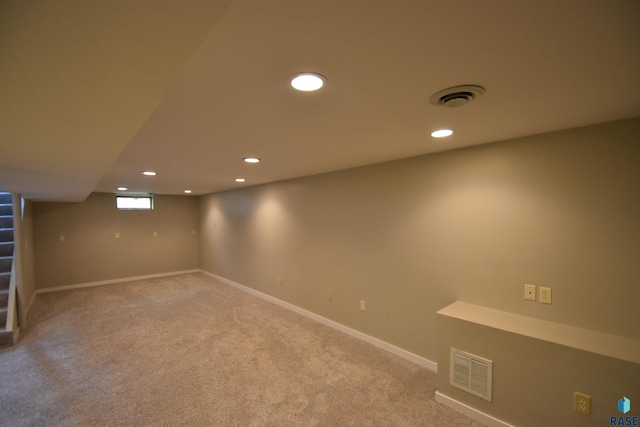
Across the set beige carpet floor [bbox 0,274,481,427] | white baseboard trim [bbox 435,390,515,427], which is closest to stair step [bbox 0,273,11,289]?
beige carpet floor [bbox 0,274,481,427]

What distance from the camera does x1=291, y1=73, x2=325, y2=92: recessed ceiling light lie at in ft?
3.83

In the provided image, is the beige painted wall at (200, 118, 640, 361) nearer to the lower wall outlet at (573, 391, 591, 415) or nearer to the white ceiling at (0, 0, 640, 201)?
the white ceiling at (0, 0, 640, 201)

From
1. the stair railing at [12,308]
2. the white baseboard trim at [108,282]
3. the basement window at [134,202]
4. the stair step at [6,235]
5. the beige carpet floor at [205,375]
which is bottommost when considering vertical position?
the white baseboard trim at [108,282]

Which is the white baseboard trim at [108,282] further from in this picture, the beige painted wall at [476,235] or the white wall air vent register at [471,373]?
the white wall air vent register at [471,373]

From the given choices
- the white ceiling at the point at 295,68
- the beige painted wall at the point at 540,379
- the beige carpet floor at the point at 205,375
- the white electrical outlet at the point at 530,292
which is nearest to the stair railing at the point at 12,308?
the beige carpet floor at the point at 205,375

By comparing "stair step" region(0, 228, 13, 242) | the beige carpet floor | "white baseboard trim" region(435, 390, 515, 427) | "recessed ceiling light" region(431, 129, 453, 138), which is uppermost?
"recessed ceiling light" region(431, 129, 453, 138)

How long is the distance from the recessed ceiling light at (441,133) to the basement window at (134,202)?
6906 mm

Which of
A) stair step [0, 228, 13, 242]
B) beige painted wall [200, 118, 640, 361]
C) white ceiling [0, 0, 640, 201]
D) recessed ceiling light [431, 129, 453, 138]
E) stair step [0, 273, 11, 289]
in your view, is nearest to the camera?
white ceiling [0, 0, 640, 201]

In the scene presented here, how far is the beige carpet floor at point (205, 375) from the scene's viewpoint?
211cm

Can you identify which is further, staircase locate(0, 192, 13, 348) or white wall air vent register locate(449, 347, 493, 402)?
staircase locate(0, 192, 13, 348)

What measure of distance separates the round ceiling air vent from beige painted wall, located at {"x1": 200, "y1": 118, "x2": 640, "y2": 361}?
1.14m

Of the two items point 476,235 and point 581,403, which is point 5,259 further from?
point 581,403

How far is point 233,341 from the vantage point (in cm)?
333

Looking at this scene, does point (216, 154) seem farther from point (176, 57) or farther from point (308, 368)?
point (308, 368)
